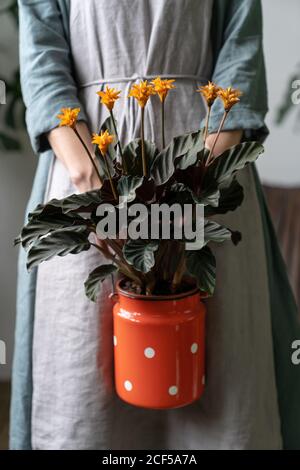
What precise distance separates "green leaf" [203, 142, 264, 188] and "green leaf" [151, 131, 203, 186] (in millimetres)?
39

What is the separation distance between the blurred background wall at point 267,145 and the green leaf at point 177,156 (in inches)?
34.4

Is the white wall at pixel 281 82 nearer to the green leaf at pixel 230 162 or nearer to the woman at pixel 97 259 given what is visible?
the woman at pixel 97 259

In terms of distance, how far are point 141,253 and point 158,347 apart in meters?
0.18

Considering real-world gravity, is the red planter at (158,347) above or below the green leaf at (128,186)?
below

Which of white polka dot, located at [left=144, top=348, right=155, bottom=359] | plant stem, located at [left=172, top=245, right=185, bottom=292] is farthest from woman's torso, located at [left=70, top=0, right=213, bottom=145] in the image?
white polka dot, located at [left=144, top=348, right=155, bottom=359]

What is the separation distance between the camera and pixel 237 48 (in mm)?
1021

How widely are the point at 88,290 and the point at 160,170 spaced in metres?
0.21

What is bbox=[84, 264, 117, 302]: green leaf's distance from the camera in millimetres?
862

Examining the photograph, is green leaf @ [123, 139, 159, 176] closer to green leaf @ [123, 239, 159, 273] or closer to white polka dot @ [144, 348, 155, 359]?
green leaf @ [123, 239, 159, 273]

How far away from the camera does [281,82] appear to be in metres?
1.77

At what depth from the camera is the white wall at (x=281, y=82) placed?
1.74 m
